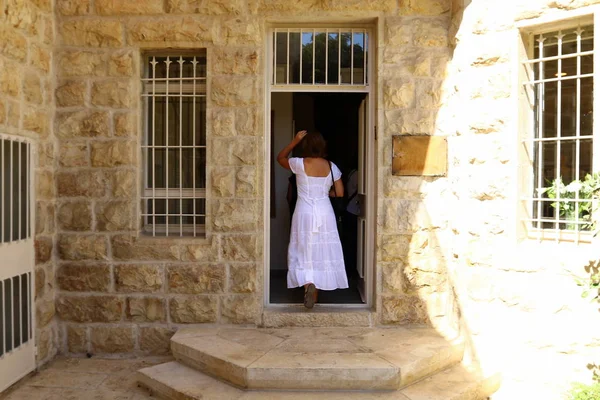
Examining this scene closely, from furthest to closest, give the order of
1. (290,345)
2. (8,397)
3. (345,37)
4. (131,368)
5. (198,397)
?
(345,37) → (131,368) → (290,345) → (8,397) → (198,397)

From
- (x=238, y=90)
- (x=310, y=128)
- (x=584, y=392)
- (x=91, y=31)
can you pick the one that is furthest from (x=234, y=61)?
(x=584, y=392)

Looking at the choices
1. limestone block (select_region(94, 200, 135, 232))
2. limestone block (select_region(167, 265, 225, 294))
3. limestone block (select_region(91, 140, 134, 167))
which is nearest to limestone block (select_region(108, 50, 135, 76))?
limestone block (select_region(91, 140, 134, 167))

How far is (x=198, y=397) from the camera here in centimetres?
436

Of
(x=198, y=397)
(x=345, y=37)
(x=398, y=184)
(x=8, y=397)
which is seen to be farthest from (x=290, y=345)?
(x=345, y=37)

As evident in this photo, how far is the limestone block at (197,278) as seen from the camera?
5.56 metres

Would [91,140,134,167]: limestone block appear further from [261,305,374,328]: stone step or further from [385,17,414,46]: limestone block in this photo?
[385,17,414,46]: limestone block

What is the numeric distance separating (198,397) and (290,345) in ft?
3.12

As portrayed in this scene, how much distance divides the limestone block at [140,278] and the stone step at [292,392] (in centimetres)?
85

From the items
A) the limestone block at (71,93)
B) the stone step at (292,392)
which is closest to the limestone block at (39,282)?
A: the stone step at (292,392)

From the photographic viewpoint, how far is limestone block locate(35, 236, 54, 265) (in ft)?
17.3

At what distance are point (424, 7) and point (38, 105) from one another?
3606mm

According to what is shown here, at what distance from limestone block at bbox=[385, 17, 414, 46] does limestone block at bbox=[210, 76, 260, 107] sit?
1295mm

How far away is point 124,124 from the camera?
5559 millimetres

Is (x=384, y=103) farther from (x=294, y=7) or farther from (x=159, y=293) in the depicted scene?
(x=159, y=293)
